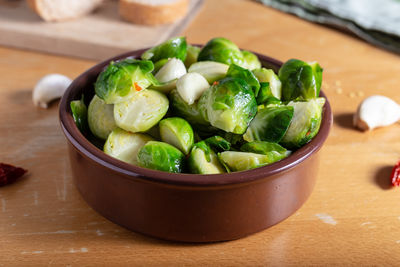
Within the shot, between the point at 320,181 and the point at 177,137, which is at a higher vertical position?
the point at 177,137

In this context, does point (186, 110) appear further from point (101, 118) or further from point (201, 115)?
point (101, 118)

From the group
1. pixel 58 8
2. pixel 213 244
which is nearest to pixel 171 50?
pixel 213 244

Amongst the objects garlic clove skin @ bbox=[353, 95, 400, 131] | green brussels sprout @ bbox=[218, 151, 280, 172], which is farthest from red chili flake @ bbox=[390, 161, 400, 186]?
green brussels sprout @ bbox=[218, 151, 280, 172]

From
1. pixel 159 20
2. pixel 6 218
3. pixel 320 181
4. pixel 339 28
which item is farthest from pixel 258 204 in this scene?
pixel 339 28

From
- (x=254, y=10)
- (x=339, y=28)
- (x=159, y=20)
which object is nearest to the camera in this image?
(x=159, y=20)

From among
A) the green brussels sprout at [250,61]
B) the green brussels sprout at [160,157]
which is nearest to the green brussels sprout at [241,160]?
the green brussels sprout at [160,157]

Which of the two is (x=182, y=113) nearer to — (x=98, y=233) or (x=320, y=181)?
(x=98, y=233)
